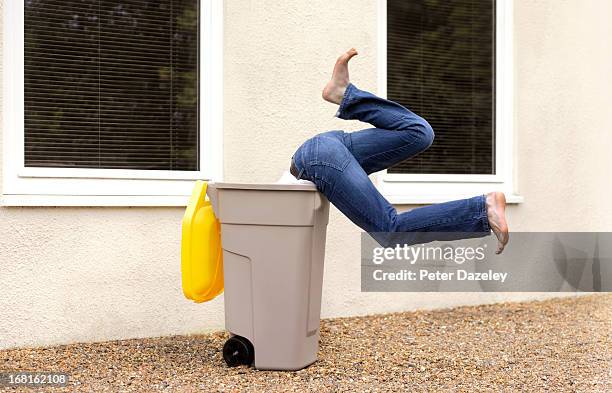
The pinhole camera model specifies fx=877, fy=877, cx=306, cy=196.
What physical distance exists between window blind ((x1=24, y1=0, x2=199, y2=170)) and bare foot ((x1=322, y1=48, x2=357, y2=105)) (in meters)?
1.44

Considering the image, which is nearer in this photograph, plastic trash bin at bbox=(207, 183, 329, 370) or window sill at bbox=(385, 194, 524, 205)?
plastic trash bin at bbox=(207, 183, 329, 370)

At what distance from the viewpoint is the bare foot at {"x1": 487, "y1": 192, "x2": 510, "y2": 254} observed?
3973 mm

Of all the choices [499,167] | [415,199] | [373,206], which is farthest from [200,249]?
[499,167]

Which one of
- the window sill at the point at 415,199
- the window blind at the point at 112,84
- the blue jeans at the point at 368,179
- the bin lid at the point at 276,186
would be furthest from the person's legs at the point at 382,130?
the window sill at the point at 415,199

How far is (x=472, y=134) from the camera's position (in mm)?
6633

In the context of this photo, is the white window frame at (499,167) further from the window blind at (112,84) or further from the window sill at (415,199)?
the window blind at (112,84)

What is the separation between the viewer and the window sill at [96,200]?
474 cm

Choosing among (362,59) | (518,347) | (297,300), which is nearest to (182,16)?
(362,59)

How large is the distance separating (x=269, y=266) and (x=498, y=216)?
3.56 ft

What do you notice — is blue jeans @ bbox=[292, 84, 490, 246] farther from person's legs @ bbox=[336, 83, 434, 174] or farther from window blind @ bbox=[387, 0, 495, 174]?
window blind @ bbox=[387, 0, 495, 174]

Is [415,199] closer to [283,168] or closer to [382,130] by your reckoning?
[283,168]

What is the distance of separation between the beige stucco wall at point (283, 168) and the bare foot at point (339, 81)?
1.32 meters

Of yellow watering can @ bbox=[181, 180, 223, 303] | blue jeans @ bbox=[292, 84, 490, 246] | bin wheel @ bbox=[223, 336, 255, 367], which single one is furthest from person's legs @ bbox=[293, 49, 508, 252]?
bin wheel @ bbox=[223, 336, 255, 367]

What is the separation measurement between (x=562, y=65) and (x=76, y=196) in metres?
3.92
